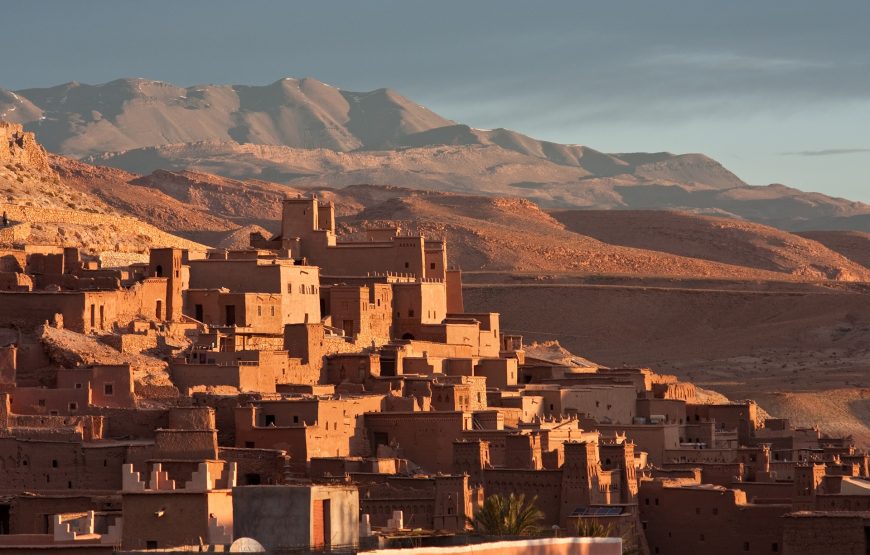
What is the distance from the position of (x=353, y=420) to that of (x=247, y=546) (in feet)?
84.3

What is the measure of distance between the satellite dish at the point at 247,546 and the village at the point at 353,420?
25.1 feet

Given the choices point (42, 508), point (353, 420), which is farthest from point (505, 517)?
point (353, 420)

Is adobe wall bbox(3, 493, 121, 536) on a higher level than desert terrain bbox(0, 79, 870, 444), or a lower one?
lower

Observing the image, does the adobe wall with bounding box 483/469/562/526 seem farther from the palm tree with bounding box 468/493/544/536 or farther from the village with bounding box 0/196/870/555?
the palm tree with bounding box 468/493/544/536

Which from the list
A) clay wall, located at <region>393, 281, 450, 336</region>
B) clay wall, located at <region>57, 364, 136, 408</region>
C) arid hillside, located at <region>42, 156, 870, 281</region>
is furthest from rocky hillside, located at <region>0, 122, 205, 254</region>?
arid hillside, located at <region>42, 156, 870, 281</region>

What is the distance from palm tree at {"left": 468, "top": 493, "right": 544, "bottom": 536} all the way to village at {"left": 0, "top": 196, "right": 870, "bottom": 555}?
0.41 metres

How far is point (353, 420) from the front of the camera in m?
46.8

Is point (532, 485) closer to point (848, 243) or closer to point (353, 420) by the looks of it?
point (353, 420)

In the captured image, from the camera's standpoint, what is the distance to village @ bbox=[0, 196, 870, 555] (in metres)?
41.3

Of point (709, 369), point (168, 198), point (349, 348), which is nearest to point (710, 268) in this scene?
point (168, 198)

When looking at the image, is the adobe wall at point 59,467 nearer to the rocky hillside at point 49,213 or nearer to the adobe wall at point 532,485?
the adobe wall at point 532,485

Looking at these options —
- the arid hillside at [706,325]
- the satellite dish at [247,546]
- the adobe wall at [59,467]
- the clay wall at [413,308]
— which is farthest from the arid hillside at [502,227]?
the satellite dish at [247,546]

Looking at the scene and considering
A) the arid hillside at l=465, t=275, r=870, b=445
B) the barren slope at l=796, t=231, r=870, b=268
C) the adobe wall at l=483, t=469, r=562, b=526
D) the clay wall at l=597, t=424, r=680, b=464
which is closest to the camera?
the adobe wall at l=483, t=469, r=562, b=526

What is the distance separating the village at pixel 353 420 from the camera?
136 ft
